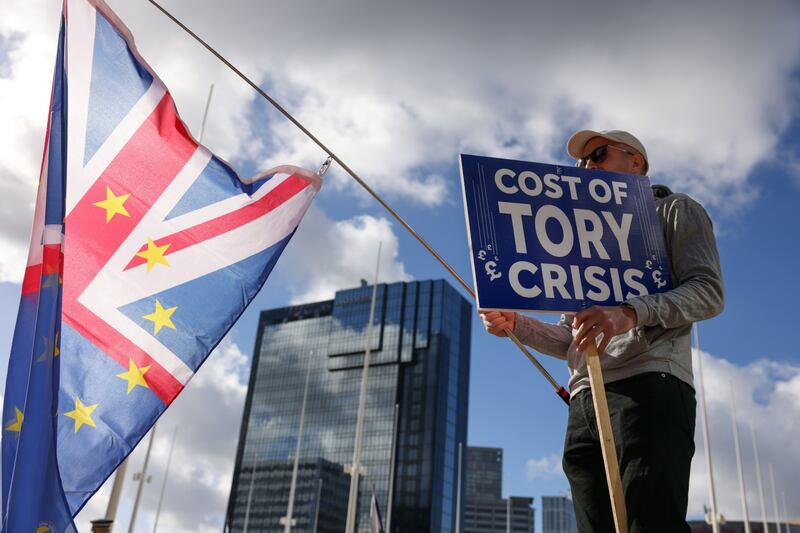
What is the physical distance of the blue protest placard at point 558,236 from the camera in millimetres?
2402

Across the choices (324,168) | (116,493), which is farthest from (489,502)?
(324,168)

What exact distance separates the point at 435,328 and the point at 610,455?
291ft

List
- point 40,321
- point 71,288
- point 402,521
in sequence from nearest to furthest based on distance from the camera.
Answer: point 40,321
point 71,288
point 402,521

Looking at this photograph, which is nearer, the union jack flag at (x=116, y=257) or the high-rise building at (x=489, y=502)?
the union jack flag at (x=116, y=257)

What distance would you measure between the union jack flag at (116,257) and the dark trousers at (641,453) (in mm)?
2004

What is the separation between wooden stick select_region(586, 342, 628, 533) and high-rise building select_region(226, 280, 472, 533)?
269 feet

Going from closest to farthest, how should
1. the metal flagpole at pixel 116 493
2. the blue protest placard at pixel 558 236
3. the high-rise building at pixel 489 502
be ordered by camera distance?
the blue protest placard at pixel 558 236
the metal flagpole at pixel 116 493
the high-rise building at pixel 489 502

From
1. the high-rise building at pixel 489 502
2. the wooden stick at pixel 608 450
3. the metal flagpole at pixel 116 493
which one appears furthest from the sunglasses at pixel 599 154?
the high-rise building at pixel 489 502

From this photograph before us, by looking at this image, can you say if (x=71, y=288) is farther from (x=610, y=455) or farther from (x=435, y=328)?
(x=435, y=328)

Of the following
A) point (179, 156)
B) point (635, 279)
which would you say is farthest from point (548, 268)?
point (179, 156)

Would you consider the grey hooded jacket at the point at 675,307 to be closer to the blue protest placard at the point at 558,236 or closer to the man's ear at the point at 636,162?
the blue protest placard at the point at 558,236

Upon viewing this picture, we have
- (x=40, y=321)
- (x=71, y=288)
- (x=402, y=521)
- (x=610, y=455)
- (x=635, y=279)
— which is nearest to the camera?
(x=610, y=455)

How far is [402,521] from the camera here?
83.6 metres

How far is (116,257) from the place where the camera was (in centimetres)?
396
